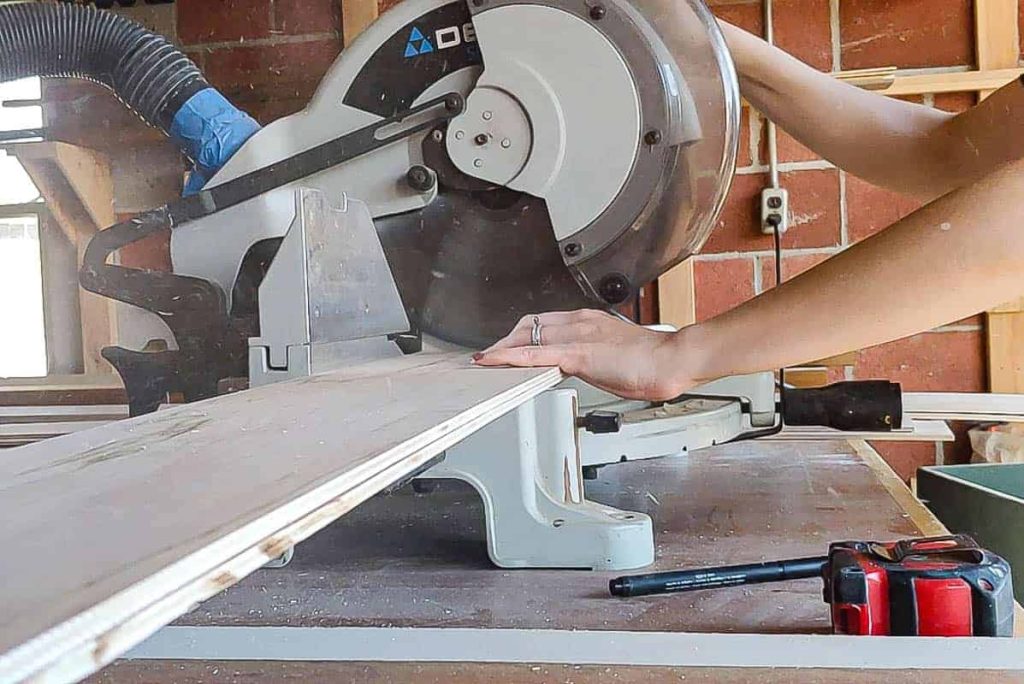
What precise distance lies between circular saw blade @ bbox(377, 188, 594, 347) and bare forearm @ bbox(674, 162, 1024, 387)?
0.31 metres

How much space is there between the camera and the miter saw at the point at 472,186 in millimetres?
1040

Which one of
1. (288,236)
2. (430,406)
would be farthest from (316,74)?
(430,406)

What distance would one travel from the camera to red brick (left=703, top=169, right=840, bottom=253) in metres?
1.96

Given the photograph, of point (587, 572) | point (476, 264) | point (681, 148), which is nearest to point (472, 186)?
point (476, 264)

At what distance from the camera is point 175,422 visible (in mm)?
521

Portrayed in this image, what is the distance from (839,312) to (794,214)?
1275 millimetres

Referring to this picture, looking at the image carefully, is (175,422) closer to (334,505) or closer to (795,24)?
(334,505)

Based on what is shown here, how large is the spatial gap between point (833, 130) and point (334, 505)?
1.21m

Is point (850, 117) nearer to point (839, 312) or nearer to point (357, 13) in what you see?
point (839, 312)

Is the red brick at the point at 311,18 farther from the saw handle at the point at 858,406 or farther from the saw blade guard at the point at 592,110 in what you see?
the saw handle at the point at 858,406

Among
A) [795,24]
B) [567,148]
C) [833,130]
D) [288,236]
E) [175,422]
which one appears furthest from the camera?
[795,24]

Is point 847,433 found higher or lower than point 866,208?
lower

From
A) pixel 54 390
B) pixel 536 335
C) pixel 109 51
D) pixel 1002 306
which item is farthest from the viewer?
pixel 1002 306

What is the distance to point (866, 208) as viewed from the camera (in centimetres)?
195
